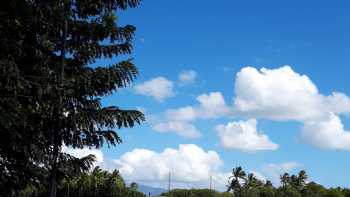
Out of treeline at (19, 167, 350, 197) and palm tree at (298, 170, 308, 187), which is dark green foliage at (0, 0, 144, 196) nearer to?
treeline at (19, 167, 350, 197)

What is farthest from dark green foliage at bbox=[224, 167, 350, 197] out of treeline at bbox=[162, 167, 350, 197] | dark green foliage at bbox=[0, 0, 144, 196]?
dark green foliage at bbox=[0, 0, 144, 196]

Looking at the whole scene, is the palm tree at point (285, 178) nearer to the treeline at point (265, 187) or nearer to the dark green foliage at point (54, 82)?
→ the treeline at point (265, 187)

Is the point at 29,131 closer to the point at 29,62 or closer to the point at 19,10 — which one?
the point at 29,62

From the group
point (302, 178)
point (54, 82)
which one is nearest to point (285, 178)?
point (302, 178)

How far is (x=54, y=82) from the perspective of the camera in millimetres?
11664

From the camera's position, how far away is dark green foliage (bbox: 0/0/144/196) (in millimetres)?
11492

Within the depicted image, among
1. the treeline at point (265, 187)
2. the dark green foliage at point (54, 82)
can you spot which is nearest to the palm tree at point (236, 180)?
the treeline at point (265, 187)

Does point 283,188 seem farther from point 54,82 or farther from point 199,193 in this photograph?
point 54,82

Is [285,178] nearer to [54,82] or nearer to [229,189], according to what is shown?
[229,189]

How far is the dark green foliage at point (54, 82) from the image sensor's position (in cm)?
1149

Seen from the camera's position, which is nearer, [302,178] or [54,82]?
[54,82]

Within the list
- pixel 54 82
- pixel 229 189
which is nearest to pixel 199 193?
pixel 229 189

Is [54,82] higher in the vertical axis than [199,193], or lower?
lower

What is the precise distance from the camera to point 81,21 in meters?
13.5
